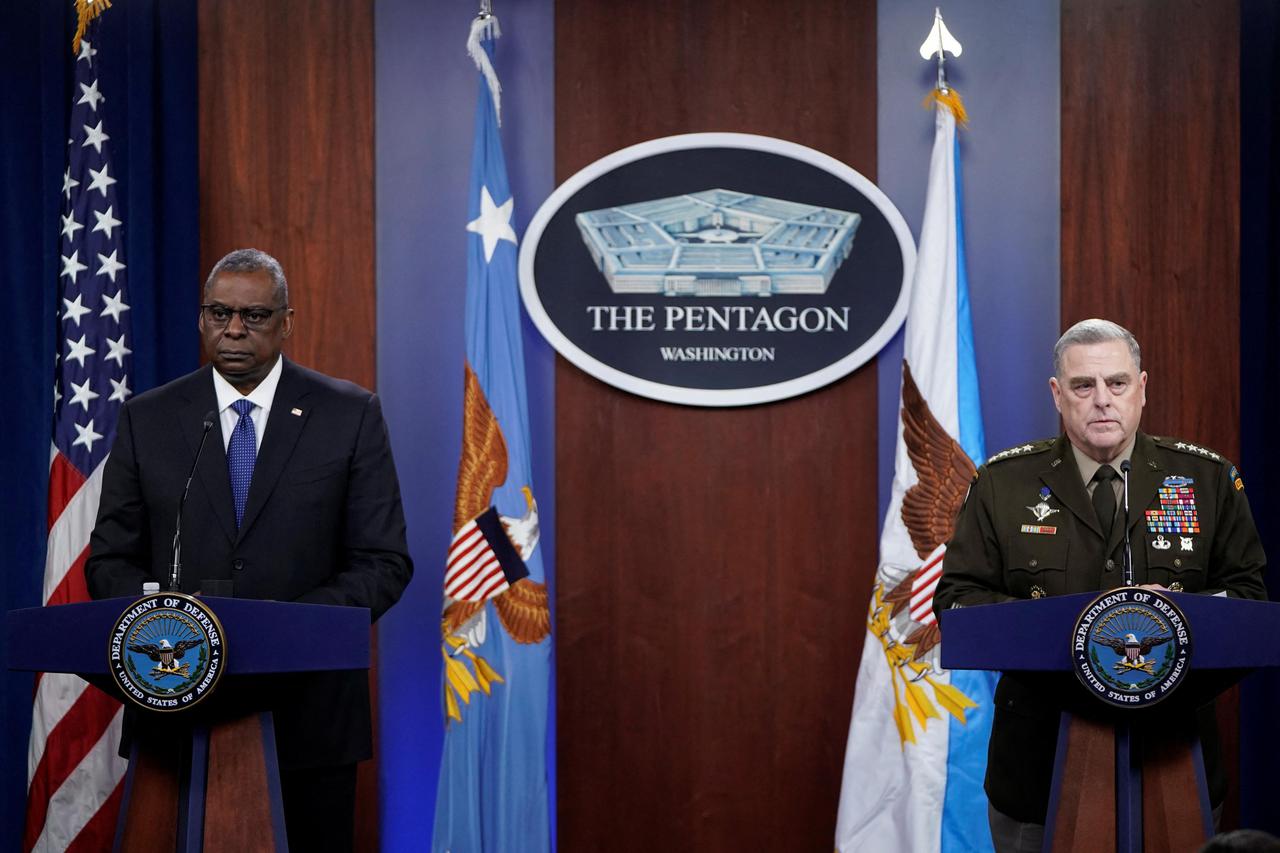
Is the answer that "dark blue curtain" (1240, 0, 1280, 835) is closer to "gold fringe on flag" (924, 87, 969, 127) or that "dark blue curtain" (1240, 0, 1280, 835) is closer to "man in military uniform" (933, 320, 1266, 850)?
"gold fringe on flag" (924, 87, 969, 127)

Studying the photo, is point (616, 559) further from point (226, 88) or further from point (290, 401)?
point (226, 88)

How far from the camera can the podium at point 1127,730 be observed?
2.04 m

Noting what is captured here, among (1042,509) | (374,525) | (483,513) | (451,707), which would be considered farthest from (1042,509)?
(451,707)

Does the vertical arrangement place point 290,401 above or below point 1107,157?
below

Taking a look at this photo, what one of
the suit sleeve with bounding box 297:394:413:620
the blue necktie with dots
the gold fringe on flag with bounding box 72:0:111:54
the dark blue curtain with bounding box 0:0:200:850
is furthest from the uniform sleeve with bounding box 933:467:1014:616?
the gold fringe on flag with bounding box 72:0:111:54

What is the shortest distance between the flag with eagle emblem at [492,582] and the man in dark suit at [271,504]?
3.93 ft

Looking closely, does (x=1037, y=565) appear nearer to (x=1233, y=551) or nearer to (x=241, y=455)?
(x=1233, y=551)

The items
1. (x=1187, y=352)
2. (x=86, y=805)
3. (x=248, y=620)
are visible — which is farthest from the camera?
(x=1187, y=352)

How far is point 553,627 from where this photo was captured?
4.31 m

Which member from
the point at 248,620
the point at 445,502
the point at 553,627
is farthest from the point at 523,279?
the point at 248,620

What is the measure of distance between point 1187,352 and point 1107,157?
0.67 meters

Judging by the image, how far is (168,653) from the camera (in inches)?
80.6

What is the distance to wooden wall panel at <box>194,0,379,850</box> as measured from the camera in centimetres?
436

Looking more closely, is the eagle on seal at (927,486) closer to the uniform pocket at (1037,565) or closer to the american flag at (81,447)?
the uniform pocket at (1037,565)
